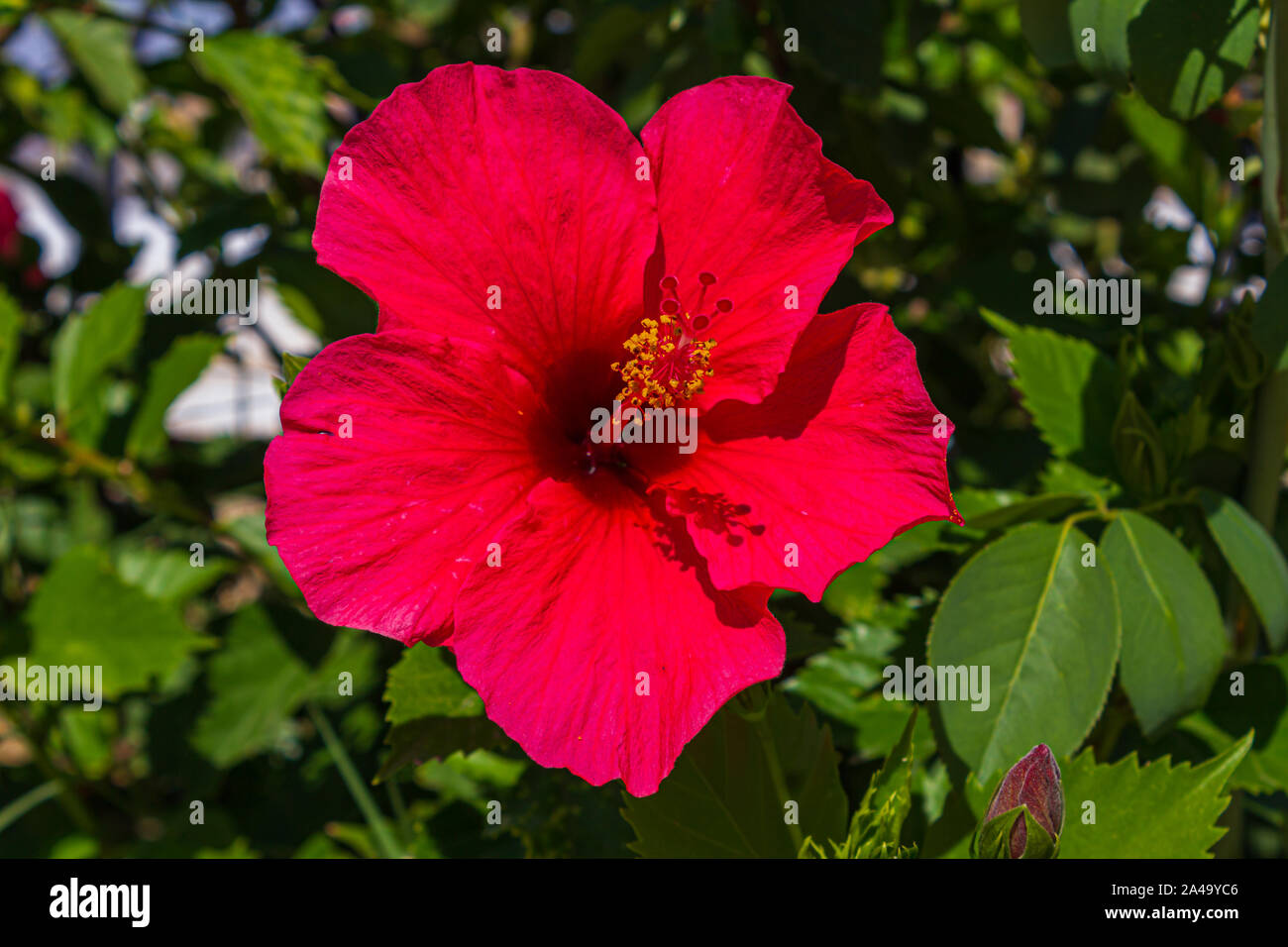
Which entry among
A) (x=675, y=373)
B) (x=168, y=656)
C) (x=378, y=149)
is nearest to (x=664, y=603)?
(x=675, y=373)

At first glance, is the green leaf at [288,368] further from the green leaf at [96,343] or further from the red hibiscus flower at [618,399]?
the green leaf at [96,343]

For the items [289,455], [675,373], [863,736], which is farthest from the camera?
[863,736]

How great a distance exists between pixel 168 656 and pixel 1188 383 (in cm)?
147

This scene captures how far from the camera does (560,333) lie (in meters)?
0.96

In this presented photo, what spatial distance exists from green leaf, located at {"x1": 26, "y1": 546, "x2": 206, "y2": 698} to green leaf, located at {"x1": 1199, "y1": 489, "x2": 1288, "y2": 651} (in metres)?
1.34

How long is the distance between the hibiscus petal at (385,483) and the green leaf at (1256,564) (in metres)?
0.72

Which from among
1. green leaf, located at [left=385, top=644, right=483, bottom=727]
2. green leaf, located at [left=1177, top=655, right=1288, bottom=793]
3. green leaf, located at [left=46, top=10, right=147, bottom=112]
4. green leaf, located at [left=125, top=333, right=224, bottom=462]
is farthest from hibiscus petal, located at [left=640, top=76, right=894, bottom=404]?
green leaf, located at [left=46, top=10, right=147, bottom=112]

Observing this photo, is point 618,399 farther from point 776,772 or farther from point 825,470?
point 776,772

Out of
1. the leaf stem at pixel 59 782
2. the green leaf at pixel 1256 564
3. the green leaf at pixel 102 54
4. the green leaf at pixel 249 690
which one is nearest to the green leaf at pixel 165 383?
the green leaf at pixel 249 690

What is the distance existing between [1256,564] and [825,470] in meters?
0.48

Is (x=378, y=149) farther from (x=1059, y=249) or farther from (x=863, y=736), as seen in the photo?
(x=1059, y=249)

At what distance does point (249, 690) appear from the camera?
185cm

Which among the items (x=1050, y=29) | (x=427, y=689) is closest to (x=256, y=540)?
(x=427, y=689)

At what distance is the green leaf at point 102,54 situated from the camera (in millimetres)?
1965
